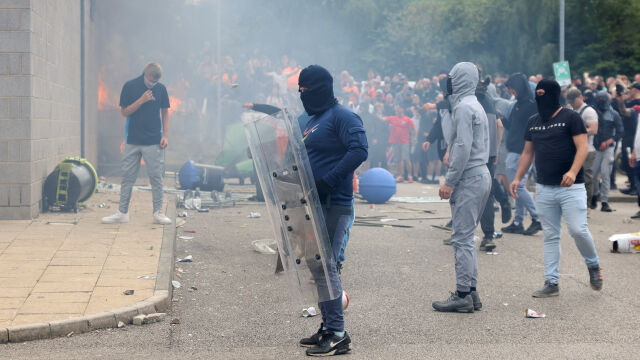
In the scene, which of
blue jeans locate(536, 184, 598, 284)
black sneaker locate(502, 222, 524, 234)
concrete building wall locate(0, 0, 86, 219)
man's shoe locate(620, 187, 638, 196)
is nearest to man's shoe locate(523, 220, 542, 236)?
black sneaker locate(502, 222, 524, 234)

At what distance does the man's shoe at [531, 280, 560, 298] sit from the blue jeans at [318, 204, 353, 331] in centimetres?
245

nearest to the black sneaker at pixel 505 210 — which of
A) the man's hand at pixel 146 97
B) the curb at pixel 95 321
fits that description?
the man's hand at pixel 146 97

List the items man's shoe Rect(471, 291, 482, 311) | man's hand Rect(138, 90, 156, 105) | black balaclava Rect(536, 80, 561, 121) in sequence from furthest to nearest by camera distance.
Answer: man's hand Rect(138, 90, 156, 105) → black balaclava Rect(536, 80, 561, 121) → man's shoe Rect(471, 291, 482, 311)

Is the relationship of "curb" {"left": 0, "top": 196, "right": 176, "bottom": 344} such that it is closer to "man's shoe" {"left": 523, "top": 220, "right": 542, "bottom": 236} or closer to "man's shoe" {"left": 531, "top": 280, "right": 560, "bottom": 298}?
"man's shoe" {"left": 531, "top": 280, "right": 560, "bottom": 298}

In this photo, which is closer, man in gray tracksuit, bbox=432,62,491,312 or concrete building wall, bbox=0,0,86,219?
man in gray tracksuit, bbox=432,62,491,312

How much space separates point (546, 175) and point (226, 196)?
25.2 ft

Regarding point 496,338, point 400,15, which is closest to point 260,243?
point 496,338

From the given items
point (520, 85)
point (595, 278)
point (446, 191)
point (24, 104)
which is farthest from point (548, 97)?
point (24, 104)

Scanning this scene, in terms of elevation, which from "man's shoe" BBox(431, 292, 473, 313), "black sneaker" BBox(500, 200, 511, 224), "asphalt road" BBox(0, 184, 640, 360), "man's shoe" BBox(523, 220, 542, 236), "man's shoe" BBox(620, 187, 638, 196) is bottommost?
"asphalt road" BBox(0, 184, 640, 360)

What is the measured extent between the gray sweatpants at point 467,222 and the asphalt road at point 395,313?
1.02ft

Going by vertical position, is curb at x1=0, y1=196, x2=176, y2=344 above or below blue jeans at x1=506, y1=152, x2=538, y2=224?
below

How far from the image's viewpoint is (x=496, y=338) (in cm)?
540

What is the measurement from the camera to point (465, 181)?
20.5 ft

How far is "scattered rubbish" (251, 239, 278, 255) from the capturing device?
8.73 metres
